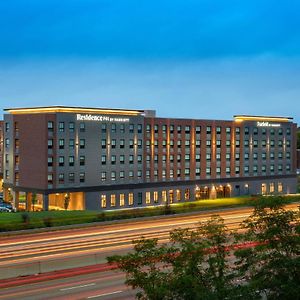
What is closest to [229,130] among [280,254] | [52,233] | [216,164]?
[216,164]

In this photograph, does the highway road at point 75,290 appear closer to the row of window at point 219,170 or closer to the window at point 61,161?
the window at point 61,161

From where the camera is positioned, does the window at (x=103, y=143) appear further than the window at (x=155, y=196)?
No

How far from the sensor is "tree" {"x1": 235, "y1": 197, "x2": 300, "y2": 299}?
895 inches

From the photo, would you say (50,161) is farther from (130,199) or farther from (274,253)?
(274,253)

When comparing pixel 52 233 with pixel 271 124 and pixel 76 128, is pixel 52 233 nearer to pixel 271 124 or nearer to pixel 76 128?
pixel 76 128

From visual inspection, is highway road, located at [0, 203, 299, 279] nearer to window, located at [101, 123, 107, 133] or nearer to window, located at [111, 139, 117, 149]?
window, located at [111, 139, 117, 149]

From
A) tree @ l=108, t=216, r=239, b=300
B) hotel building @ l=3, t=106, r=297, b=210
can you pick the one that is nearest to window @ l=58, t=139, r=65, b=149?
hotel building @ l=3, t=106, r=297, b=210

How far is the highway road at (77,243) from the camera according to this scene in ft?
135

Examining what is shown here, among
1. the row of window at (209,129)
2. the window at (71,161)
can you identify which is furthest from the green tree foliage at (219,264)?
the row of window at (209,129)

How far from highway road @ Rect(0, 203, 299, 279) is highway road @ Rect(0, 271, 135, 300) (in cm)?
295

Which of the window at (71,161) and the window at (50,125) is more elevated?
the window at (50,125)

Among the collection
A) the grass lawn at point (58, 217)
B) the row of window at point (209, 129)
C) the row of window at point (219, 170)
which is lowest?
the grass lawn at point (58, 217)

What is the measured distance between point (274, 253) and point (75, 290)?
1584cm

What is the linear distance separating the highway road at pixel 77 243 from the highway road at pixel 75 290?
9.68 ft
